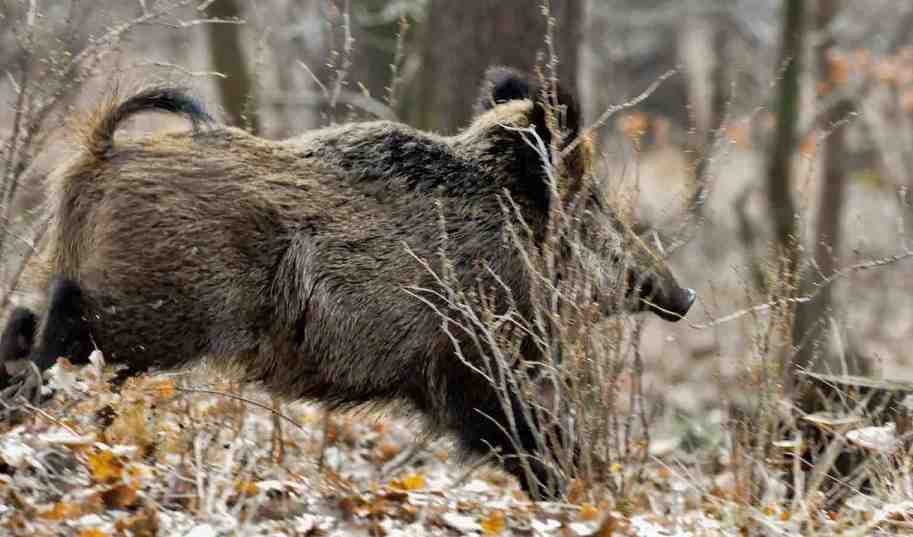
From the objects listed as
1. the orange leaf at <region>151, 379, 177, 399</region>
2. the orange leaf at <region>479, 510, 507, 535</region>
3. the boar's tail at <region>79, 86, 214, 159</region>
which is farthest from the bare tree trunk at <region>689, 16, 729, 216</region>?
the orange leaf at <region>151, 379, 177, 399</region>

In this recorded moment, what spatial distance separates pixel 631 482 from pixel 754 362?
743 mm

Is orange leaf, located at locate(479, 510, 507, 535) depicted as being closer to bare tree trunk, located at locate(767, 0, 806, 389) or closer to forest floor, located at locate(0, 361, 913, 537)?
forest floor, located at locate(0, 361, 913, 537)

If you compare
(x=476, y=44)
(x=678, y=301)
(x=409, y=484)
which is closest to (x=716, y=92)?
(x=476, y=44)

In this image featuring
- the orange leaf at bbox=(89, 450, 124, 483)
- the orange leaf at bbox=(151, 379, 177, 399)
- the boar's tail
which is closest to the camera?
the orange leaf at bbox=(89, 450, 124, 483)

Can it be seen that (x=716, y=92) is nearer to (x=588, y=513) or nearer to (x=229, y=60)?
(x=229, y=60)

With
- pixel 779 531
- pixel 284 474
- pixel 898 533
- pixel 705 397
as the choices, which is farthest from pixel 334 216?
pixel 705 397

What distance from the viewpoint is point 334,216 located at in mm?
5418

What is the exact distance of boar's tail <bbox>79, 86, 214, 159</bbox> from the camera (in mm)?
5121

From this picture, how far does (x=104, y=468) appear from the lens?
4480mm

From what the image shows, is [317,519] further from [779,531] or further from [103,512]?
[779,531]

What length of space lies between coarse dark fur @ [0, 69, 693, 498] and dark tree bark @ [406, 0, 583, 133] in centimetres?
212

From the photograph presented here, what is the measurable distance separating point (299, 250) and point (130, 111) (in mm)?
917

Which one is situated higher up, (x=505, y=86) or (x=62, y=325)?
(x=505, y=86)

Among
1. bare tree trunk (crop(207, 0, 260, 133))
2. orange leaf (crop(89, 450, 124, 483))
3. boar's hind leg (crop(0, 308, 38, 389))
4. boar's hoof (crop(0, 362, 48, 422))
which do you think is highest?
bare tree trunk (crop(207, 0, 260, 133))
